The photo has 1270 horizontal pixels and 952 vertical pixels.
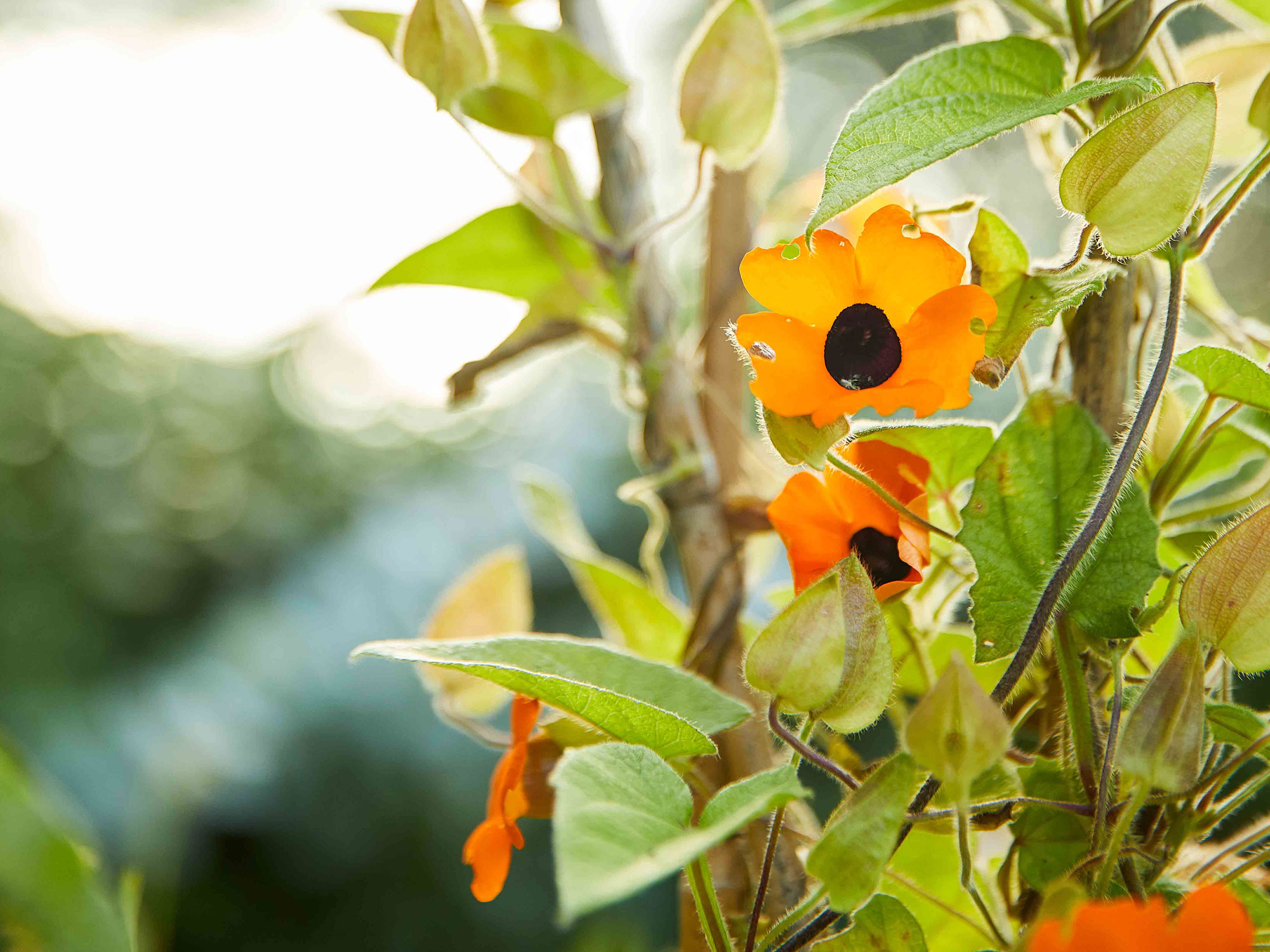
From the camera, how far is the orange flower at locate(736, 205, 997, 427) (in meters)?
0.22

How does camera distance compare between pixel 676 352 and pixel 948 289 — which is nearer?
pixel 948 289

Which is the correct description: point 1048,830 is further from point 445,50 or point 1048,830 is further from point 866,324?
point 445,50

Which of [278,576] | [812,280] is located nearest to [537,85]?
[812,280]

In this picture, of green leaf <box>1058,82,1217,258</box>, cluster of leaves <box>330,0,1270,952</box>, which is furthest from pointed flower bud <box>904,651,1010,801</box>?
green leaf <box>1058,82,1217,258</box>

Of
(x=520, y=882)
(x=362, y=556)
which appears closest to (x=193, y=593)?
(x=362, y=556)

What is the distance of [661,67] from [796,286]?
8.44 ft

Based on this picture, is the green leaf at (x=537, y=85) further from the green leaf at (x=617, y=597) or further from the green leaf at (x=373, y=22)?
the green leaf at (x=617, y=597)

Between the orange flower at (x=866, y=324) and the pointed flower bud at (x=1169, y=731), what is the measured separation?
0.25 ft

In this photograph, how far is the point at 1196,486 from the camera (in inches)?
12.6

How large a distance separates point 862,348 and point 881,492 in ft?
0.12

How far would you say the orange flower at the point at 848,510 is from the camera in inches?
10.3

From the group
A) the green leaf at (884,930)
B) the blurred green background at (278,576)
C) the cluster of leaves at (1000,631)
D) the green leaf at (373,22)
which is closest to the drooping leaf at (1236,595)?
the cluster of leaves at (1000,631)

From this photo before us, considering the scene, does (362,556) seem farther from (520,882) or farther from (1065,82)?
(1065,82)

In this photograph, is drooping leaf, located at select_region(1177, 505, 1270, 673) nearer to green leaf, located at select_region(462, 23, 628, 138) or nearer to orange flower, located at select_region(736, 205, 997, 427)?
orange flower, located at select_region(736, 205, 997, 427)
